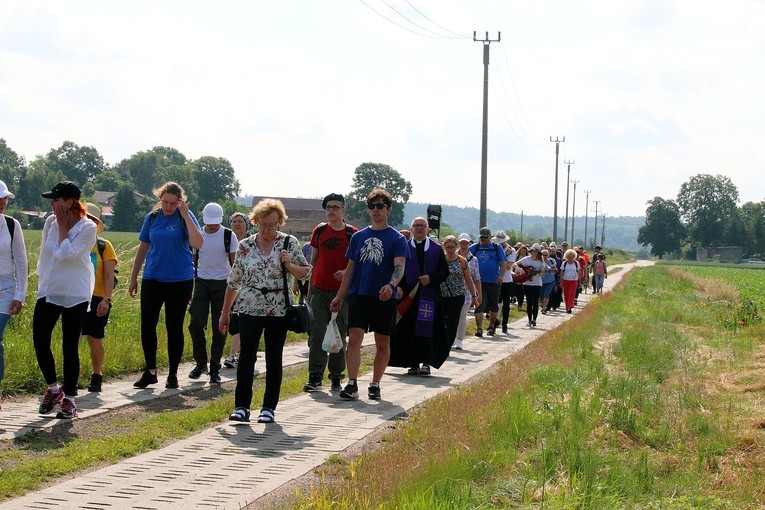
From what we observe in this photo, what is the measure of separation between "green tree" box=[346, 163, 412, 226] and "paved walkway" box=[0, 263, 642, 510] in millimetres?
102366

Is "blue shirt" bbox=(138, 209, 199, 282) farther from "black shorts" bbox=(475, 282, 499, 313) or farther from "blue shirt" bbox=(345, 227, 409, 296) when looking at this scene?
"black shorts" bbox=(475, 282, 499, 313)

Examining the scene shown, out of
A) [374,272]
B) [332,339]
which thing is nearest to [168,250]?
[332,339]

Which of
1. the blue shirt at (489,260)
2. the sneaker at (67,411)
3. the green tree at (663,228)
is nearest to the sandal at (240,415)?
the sneaker at (67,411)

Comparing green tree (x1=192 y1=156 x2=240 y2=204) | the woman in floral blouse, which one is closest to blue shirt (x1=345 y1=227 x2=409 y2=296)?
the woman in floral blouse

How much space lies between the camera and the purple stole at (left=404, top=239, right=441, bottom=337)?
11438mm

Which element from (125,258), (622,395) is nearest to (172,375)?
(622,395)

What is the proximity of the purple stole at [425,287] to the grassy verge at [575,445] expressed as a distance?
1004 mm

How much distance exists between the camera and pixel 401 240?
32.7 feet

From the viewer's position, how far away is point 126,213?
96000 mm

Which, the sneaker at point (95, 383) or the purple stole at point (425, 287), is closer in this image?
the sneaker at point (95, 383)

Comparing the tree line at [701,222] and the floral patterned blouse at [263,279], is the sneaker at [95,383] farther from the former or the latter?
the tree line at [701,222]

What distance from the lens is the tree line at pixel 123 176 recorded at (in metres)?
97.5

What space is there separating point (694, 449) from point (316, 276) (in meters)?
4.39

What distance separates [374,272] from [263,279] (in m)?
1.53
